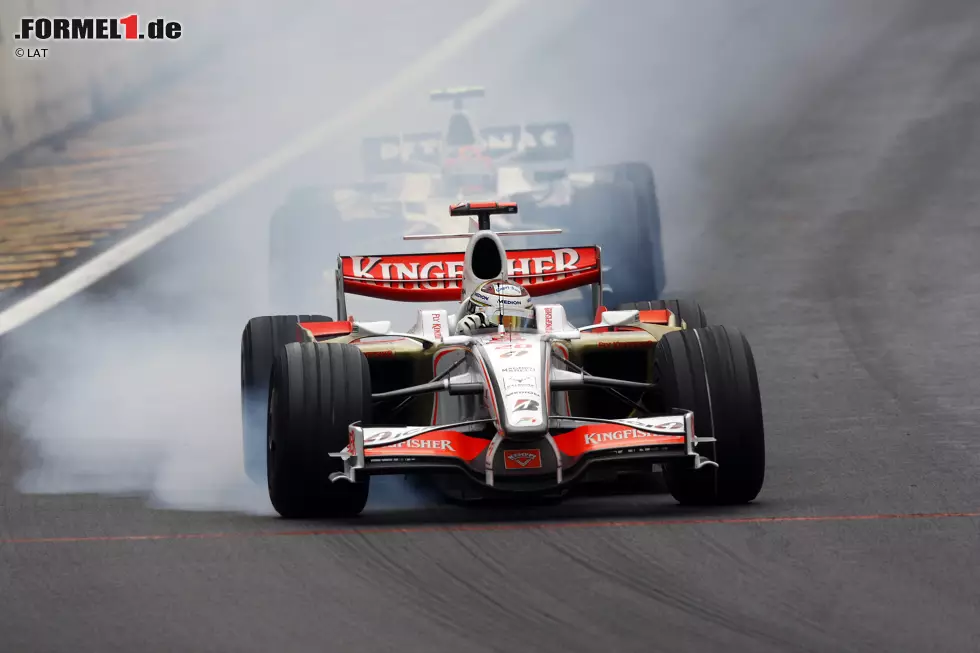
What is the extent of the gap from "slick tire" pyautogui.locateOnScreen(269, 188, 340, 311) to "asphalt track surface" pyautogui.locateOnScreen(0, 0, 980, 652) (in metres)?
1.04

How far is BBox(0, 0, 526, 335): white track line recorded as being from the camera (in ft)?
88.0

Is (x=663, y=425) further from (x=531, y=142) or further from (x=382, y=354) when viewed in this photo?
(x=531, y=142)

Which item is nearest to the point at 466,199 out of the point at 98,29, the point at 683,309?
the point at 98,29

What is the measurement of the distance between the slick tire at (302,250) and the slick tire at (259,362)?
7.76 meters

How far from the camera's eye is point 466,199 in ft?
88.8

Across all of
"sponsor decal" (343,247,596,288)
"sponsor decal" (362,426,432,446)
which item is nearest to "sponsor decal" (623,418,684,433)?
"sponsor decal" (362,426,432,446)

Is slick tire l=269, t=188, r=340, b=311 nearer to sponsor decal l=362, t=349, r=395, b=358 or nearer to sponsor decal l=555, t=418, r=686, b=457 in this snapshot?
sponsor decal l=362, t=349, r=395, b=358

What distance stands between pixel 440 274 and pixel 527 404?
187 inches

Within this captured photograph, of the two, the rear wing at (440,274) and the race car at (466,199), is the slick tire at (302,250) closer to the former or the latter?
the race car at (466,199)

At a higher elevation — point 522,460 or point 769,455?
point 522,460

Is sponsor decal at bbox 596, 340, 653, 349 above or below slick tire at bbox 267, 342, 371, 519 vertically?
above

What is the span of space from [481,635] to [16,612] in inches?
88.2

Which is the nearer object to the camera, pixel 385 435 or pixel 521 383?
pixel 385 435

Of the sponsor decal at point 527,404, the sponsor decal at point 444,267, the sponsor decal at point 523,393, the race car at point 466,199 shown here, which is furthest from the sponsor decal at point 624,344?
the race car at point 466,199
